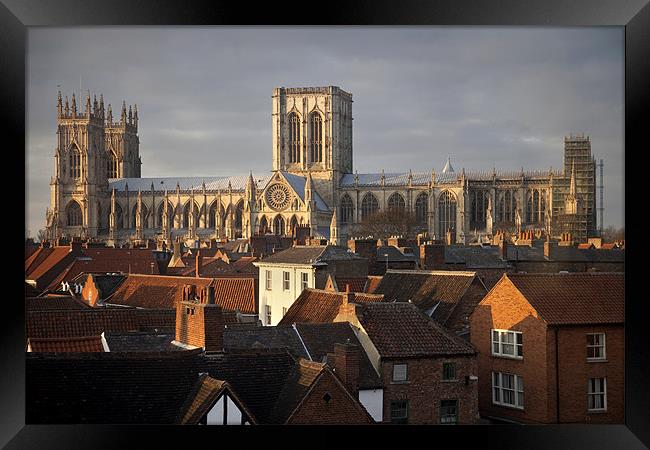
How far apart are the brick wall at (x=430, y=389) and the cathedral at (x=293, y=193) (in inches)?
2175

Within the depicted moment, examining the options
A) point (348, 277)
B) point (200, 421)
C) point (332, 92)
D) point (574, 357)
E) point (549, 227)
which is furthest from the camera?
point (332, 92)

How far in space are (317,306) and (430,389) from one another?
5.00 metres

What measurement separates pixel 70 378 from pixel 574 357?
7523 mm

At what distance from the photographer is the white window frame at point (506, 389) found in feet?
51.9

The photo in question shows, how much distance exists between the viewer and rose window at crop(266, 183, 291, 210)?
76.4 meters

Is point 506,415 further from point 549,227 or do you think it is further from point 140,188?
point 140,188

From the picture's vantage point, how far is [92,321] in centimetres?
1767

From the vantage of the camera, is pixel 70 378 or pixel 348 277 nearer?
pixel 70 378

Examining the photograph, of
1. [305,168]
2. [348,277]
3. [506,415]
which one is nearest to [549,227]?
[305,168]

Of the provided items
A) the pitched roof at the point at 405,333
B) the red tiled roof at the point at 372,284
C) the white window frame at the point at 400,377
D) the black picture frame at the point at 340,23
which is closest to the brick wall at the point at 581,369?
the pitched roof at the point at 405,333

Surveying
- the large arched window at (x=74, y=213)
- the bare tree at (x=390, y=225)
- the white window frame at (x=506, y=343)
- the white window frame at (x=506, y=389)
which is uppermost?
the large arched window at (x=74, y=213)

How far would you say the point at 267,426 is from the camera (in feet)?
34.1

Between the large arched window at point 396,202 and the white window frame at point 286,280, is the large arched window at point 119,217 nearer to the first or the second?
the large arched window at point 396,202
